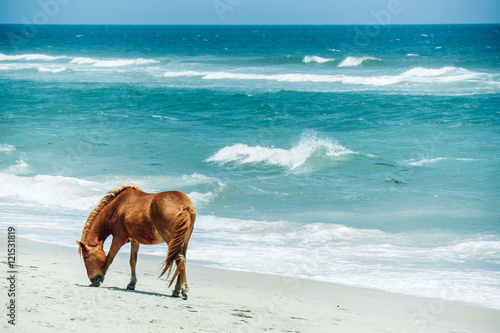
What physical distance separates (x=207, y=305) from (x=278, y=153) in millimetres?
11656

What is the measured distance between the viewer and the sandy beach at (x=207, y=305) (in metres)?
4.80

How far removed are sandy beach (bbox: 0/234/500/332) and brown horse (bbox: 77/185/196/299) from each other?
291mm

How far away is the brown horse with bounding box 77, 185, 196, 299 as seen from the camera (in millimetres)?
5734

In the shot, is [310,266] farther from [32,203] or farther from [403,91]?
[403,91]

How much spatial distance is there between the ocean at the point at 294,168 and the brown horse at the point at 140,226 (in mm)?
2518

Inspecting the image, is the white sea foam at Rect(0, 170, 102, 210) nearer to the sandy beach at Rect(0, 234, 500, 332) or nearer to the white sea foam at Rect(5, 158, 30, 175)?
the white sea foam at Rect(5, 158, 30, 175)

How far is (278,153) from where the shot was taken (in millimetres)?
17203

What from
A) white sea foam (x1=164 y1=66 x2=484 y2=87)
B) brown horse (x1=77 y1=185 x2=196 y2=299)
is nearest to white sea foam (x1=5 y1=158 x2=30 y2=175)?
brown horse (x1=77 y1=185 x2=196 y2=299)

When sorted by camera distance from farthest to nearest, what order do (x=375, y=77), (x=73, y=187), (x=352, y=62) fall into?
1. (x=352, y=62)
2. (x=375, y=77)
3. (x=73, y=187)

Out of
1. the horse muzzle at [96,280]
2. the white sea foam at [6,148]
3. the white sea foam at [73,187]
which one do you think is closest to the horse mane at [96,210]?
the horse muzzle at [96,280]

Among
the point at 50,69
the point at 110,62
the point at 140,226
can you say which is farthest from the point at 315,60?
the point at 140,226

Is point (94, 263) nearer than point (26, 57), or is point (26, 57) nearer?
point (94, 263)

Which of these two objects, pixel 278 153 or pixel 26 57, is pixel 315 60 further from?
pixel 278 153

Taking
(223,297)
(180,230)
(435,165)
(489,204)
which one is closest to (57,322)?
(180,230)
